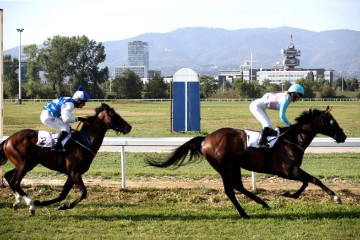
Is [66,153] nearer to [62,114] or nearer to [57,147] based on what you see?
[57,147]

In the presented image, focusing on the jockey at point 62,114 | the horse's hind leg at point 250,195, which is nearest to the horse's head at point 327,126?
the horse's hind leg at point 250,195

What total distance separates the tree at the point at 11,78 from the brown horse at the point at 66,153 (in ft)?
232

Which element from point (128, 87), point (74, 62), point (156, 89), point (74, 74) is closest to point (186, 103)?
point (156, 89)

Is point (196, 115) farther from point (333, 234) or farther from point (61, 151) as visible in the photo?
point (333, 234)

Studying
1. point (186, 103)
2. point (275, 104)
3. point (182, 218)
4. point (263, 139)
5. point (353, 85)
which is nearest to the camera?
point (182, 218)

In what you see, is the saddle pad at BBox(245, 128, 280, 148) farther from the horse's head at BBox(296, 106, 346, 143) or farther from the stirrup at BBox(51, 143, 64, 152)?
the stirrup at BBox(51, 143, 64, 152)

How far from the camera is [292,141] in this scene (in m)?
7.41

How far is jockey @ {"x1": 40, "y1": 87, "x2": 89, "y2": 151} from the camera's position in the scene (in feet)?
24.3

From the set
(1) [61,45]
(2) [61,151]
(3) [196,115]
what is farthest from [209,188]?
(1) [61,45]

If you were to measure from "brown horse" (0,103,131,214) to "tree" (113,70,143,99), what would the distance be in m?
65.4

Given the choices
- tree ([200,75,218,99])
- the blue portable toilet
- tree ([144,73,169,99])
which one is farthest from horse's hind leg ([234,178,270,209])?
tree ([200,75,218,99])

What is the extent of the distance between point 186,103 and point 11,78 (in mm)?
62164

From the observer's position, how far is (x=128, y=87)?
2879 inches

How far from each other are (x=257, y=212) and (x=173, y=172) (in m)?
3.93
